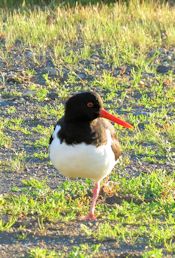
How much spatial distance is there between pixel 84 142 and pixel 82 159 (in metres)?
0.14

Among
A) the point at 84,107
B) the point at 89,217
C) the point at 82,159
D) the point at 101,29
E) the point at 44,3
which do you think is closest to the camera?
the point at 82,159

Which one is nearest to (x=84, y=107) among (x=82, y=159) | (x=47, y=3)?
(x=82, y=159)

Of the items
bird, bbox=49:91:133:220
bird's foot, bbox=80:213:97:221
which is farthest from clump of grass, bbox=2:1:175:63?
bird's foot, bbox=80:213:97:221

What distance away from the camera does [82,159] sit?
6.44 metres

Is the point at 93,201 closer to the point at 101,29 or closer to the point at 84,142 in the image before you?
the point at 84,142

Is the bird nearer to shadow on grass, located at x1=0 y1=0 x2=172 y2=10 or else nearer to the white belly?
the white belly

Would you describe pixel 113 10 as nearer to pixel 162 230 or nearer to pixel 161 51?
pixel 161 51

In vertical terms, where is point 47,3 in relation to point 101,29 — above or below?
below

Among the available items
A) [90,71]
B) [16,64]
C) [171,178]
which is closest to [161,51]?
[90,71]

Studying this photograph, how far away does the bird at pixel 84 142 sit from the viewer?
6.45 meters

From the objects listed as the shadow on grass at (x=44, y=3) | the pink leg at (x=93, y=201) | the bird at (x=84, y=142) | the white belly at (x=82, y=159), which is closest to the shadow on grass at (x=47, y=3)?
the shadow on grass at (x=44, y=3)

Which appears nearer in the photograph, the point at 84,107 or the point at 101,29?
the point at 84,107

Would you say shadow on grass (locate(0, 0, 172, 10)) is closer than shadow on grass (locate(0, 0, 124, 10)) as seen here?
Yes

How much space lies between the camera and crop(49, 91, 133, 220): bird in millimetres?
6453
